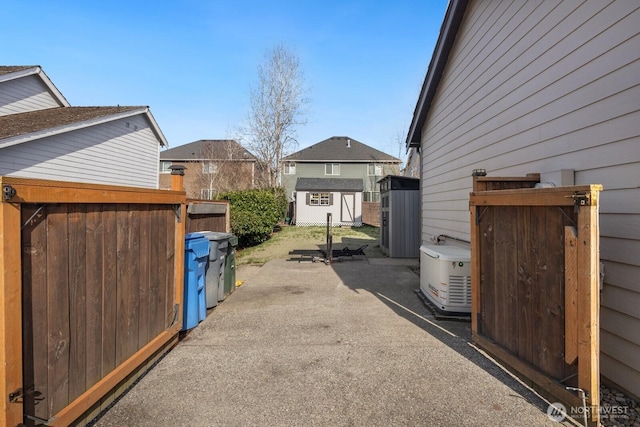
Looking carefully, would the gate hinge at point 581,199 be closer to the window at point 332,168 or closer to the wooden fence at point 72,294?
the wooden fence at point 72,294

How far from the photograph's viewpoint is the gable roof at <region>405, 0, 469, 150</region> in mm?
5902

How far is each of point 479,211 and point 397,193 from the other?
6.93m

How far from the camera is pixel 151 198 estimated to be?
303cm

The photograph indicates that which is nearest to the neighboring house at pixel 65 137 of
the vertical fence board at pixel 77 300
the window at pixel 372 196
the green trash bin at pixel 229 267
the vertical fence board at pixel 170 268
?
the green trash bin at pixel 229 267

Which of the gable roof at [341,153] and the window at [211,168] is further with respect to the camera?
the gable roof at [341,153]

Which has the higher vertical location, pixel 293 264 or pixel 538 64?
pixel 538 64

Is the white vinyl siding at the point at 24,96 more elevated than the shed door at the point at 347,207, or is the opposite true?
the white vinyl siding at the point at 24,96

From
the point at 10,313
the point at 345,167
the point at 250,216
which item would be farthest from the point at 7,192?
the point at 345,167

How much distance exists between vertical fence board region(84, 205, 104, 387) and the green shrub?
9705 mm

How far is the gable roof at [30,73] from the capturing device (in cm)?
1013

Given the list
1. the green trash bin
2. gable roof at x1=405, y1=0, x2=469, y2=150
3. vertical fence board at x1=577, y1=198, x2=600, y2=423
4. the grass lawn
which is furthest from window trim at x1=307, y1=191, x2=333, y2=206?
vertical fence board at x1=577, y1=198, x2=600, y2=423

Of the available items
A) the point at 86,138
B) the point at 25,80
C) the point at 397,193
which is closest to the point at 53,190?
the point at 397,193

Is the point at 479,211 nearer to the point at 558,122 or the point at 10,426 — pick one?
the point at 558,122

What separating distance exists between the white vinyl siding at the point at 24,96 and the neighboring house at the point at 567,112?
14.0 meters
